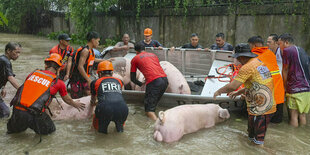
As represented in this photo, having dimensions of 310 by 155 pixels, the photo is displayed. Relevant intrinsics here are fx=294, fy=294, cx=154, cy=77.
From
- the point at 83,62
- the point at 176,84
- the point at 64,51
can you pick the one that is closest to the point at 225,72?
the point at 176,84

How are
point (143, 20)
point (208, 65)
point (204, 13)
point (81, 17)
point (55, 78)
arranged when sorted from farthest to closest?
point (81, 17)
point (143, 20)
point (204, 13)
point (208, 65)
point (55, 78)

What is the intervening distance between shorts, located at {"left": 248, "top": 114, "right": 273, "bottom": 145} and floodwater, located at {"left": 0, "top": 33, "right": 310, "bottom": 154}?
0.26 m

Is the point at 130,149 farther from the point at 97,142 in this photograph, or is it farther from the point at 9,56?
the point at 9,56

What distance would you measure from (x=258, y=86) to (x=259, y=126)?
1.97 feet

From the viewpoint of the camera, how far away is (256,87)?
4.28 meters

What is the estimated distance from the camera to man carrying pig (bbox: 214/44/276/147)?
419 cm

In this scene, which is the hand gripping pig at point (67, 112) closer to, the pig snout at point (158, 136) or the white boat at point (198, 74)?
the white boat at point (198, 74)

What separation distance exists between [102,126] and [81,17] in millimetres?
12218

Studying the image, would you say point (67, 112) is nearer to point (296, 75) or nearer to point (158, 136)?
point (158, 136)

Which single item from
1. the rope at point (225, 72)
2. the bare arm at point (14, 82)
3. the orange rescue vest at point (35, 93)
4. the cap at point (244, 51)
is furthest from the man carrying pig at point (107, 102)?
the rope at point (225, 72)

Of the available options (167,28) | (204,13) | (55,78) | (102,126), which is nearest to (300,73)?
(102,126)

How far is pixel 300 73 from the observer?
214 inches

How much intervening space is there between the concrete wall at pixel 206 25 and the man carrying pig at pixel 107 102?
686 centimetres

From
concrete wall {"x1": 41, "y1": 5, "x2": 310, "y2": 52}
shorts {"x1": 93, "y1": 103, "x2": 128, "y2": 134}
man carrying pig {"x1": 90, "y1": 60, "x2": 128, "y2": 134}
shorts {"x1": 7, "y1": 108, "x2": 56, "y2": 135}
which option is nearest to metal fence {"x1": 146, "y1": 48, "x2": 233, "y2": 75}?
concrete wall {"x1": 41, "y1": 5, "x2": 310, "y2": 52}
